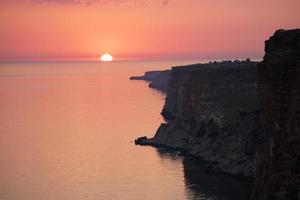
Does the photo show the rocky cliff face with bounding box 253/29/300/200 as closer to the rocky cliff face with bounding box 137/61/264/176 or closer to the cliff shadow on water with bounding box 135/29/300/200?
the cliff shadow on water with bounding box 135/29/300/200

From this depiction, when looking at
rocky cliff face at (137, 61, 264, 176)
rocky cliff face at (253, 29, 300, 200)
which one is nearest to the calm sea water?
rocky cliff face at (137, 61, 264, 176)

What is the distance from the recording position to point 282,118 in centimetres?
3531

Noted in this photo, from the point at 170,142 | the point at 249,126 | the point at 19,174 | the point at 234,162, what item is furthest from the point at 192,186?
the point at 170,142

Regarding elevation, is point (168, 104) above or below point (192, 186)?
above

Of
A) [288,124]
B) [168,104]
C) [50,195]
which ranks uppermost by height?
[168,104]

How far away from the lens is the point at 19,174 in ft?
223

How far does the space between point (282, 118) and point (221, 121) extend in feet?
144

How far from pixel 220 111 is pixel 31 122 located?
48.4 meters

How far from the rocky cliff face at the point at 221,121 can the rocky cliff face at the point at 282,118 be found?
2628 centimetres

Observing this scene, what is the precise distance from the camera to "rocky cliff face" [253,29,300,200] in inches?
1359

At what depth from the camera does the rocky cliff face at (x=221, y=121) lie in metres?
68.0

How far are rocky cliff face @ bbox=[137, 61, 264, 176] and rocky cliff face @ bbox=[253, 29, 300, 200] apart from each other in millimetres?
26278

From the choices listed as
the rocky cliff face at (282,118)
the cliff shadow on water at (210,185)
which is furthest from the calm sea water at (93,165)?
the rocky cliff face at (282,118)

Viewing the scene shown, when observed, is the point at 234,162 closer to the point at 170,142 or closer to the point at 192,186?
the point at 192,186
